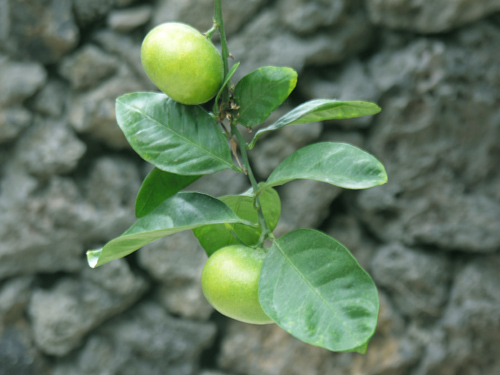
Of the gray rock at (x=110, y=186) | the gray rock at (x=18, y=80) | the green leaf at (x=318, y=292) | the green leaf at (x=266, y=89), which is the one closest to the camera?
the green leaf at (x=318, y=292)

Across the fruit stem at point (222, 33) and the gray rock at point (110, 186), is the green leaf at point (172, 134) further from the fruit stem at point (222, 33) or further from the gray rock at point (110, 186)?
the gray rock at point (110, 186)

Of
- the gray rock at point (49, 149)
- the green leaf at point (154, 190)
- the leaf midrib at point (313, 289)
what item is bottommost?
the gray rock at point (49, 149)

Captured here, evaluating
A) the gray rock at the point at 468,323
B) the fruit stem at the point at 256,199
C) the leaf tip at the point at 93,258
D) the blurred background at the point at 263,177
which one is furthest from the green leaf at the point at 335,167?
the gray rock at the point at 468,323

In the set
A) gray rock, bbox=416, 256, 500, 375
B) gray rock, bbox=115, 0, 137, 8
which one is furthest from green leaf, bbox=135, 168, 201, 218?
gray rock, bbox=416, 256, 500, 375

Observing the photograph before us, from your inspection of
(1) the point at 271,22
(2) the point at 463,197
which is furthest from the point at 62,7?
(2) the point at 463,197

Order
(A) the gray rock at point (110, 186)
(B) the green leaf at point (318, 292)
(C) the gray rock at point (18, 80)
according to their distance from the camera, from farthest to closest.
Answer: (A) the gray rock at point (110, 186) → (C) the gray rock at point (18, 80) → (B) the green leaf at point (318, 292)

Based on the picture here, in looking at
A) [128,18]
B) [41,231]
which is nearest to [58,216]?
[41,231]

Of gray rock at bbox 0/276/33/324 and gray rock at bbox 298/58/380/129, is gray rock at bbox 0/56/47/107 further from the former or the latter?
gray rock at bbox 298/58/380/129
